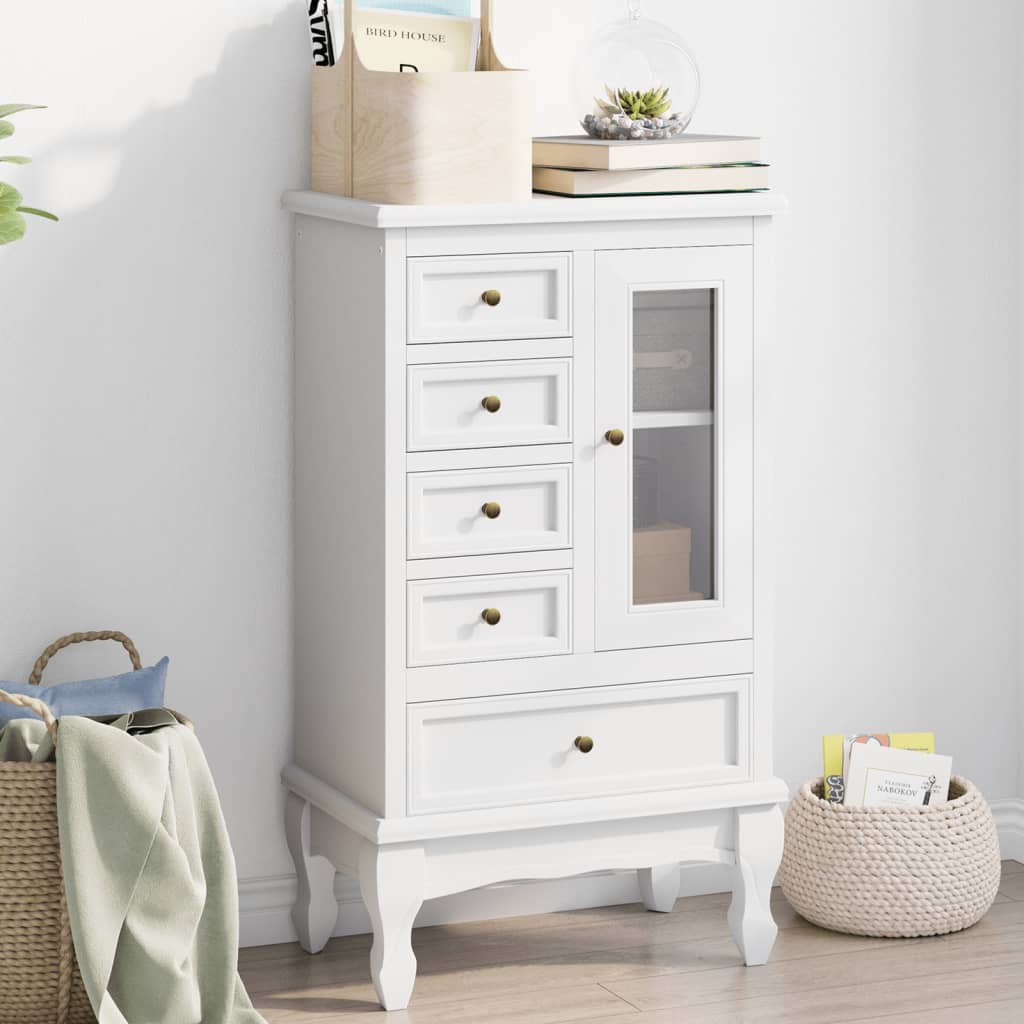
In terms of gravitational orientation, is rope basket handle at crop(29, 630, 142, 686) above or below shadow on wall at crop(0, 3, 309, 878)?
below

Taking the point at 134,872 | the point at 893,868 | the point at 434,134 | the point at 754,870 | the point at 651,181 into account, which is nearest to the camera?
the point at 134,872

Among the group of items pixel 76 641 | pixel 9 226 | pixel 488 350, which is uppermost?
pixel 9 226

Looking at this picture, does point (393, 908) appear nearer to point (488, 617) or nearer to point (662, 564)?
point (488, 617)

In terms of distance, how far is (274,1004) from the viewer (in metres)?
2.55

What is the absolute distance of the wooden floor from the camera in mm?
2523

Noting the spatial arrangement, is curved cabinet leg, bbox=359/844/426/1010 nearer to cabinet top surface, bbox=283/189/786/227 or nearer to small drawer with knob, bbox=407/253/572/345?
small drawer with knob, bbox=407/253/572/345

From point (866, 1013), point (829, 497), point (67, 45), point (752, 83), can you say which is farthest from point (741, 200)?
point (866, 1013)

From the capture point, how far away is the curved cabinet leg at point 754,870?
8.64 ft

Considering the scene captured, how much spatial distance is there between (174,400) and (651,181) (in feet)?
2.39

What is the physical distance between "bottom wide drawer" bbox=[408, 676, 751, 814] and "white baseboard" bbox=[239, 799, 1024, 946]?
410 millimetres

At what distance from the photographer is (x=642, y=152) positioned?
8.18ft

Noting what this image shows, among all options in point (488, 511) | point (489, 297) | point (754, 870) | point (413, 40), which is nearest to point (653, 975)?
point (754, 870)

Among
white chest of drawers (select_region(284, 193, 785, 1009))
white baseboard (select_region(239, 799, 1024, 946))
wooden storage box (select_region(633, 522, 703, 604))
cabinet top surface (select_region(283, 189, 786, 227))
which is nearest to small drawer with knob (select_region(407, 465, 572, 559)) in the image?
white chest of drawers (select_region(284, 193, 785, 1009))

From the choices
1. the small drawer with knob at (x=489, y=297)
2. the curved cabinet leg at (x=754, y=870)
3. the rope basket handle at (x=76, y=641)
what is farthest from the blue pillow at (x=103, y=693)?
the curved cabinet leg at (x=754, y=870)
